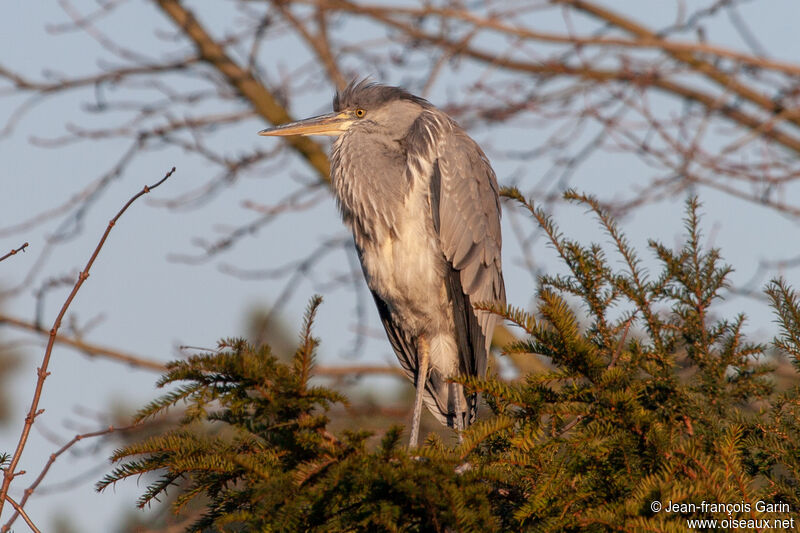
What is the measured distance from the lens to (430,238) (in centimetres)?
367

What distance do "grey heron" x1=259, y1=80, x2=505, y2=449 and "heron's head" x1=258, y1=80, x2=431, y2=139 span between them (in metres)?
0.02

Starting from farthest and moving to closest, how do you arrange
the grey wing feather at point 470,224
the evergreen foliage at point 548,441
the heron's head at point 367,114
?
the heron's head at point 367,114 < the grey wing feather at point 470,224 < the evergreen foliage at point 548,441

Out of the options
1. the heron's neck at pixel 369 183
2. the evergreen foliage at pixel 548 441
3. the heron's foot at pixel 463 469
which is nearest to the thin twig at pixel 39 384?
the evergreen foliage at pixel 548 441

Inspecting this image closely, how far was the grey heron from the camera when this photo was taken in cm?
366

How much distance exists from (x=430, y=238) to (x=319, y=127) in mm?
1083

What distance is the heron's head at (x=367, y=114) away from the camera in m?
4.10

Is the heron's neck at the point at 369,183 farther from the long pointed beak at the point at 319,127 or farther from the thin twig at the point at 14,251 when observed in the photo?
the thin twig at the point at 14,251

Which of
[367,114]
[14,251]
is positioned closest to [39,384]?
[14,251]

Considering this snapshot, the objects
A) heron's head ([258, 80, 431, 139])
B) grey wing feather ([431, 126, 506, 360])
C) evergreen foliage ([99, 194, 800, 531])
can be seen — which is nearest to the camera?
evergreen foliage ([99, 194, 800, 531])

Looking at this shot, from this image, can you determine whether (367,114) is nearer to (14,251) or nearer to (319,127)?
(319,127)

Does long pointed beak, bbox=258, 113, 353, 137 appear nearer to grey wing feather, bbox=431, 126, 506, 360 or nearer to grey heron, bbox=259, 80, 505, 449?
grey heron, bbox=259, 80, 505, 449

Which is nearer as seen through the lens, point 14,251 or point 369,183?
point 14,251

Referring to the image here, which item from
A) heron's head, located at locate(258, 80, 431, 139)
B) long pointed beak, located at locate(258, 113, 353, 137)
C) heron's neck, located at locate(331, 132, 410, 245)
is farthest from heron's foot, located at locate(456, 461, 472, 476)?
long pointed beak, located at locate(258, 113, 353, 137)

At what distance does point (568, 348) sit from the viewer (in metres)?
2.10
